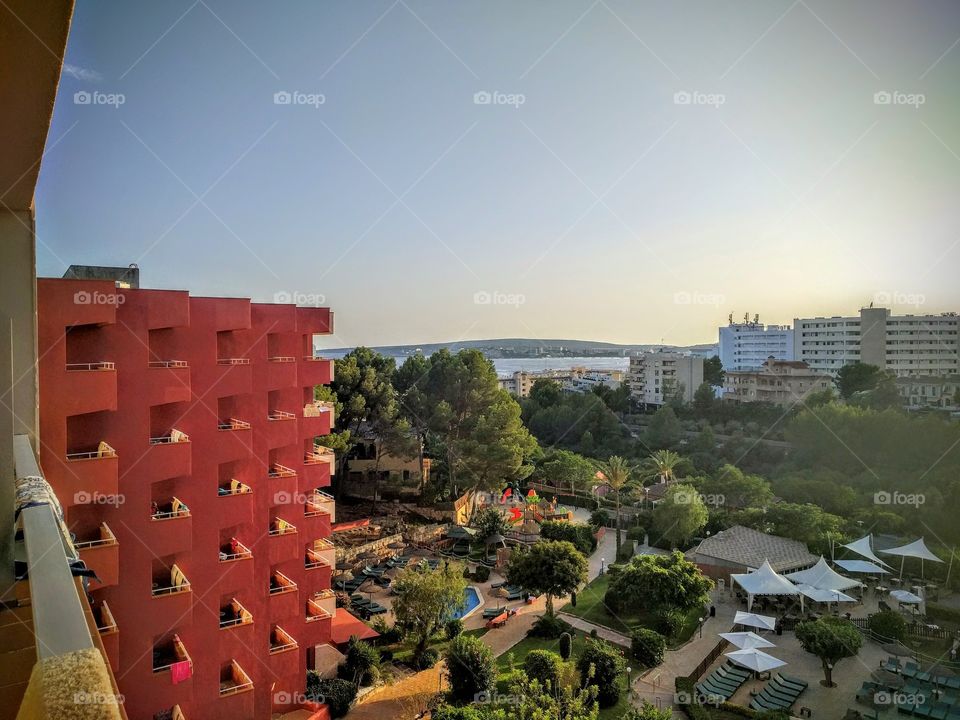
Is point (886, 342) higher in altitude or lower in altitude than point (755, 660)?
higher

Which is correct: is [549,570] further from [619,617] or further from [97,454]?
[97,454]

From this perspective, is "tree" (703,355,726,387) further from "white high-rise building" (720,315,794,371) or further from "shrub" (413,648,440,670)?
"shrub" (413,648,440,670)

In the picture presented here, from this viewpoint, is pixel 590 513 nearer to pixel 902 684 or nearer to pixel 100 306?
pixel 902 684

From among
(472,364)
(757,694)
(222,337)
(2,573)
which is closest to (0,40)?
(2,573)

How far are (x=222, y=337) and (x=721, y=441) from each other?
1506 inches

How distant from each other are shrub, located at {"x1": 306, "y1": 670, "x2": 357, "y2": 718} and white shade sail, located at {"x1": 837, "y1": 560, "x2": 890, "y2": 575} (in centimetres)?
1661

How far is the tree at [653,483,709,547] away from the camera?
24.0 metres

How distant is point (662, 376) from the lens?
213ft

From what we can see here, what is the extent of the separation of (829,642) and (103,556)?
14.9m

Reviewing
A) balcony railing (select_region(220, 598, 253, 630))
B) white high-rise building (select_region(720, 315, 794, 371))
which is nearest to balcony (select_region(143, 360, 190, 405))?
balcony railing (select_region(220, 598, 253, 630))

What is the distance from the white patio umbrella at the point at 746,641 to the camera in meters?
15.0

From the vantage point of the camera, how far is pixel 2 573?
2.60 m

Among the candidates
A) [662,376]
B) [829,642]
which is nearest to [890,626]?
[829,642]

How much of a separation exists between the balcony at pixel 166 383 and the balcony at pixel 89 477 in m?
1.12
